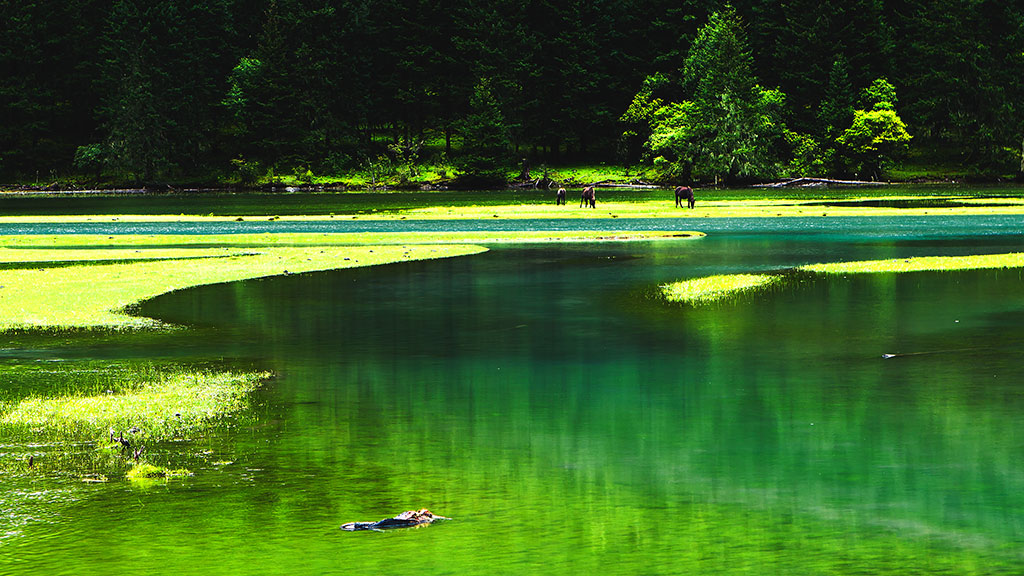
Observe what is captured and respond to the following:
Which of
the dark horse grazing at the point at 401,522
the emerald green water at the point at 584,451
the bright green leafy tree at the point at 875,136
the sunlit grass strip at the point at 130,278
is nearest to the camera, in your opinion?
the emerald green water at the point at 584,451

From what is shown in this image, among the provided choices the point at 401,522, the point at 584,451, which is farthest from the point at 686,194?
the point at 401,522

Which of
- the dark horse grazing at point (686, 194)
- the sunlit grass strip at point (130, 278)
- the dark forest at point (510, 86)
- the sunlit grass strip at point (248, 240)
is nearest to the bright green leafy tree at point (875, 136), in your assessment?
the dark forest at point (510, 86)

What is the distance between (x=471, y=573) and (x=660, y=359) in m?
11.0

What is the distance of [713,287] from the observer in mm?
31234

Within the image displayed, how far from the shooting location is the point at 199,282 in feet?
113

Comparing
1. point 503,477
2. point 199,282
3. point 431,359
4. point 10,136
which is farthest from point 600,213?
point 10,136

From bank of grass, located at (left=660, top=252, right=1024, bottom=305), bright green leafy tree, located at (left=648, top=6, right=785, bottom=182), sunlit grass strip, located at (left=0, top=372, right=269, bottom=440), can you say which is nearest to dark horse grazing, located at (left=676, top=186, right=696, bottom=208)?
bright green leafy tree, located at (left=648, top=6, right=785, bottom=182)

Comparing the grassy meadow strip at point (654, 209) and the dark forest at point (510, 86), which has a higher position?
the dark forest at point (510, 86)

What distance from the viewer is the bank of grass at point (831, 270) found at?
2978 cm

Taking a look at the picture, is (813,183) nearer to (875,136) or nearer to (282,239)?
(875,136)

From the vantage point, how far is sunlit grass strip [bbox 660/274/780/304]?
28922mm

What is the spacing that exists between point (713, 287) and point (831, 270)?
659 centimetres

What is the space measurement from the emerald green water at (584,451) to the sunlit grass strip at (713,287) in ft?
7.68

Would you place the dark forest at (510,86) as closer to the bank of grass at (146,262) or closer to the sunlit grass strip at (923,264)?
the bank of grass at (146,262)
